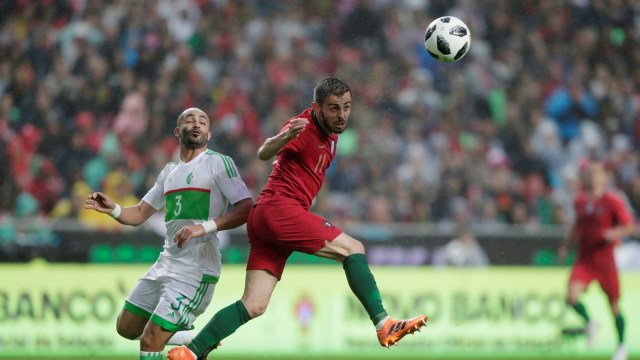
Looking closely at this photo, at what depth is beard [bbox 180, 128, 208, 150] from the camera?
7.77 meters

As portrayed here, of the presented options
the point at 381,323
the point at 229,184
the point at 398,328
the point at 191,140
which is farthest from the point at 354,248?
the point at 191,140

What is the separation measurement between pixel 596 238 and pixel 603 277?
525 mm

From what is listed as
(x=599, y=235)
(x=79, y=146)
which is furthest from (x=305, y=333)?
(x=79, y=146)

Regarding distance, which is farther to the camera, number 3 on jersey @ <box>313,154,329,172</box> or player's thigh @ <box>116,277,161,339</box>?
player's thigh @ <box>116,277,161,339</box>

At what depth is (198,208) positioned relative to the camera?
766 centimetres

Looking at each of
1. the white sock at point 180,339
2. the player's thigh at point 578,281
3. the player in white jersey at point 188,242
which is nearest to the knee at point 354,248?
the player in white jersey at point 188,242

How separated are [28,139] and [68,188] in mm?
1188

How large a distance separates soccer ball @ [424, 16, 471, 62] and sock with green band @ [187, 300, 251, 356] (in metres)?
2.88

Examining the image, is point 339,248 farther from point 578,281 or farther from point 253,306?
point 578,281

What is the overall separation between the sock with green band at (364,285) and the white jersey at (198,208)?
98 centimetres

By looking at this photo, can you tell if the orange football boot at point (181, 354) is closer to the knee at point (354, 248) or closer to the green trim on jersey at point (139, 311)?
the green trim on jersey at point (139, 311)

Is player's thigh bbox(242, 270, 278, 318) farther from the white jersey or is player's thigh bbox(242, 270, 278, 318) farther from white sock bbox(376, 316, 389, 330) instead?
white sock bbox(376, 316, 389, 330)

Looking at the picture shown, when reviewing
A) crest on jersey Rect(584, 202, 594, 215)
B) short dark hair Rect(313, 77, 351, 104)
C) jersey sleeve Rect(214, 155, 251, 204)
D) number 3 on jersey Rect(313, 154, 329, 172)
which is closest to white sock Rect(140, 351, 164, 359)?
jersey sleeve Rect(214, 155, 251, 204)

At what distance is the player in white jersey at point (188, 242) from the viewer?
294 inches
